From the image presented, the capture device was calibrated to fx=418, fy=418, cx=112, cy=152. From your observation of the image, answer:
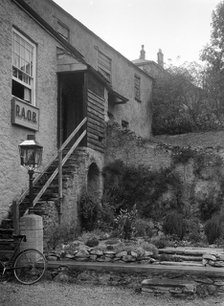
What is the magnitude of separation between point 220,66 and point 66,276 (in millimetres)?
17754

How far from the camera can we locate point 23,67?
12.5 m

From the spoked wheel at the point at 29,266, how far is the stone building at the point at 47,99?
2.41m

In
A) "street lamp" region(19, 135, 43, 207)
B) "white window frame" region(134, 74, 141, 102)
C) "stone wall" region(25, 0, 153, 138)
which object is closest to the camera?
"street lamp" region(19, 135, 43, 207)

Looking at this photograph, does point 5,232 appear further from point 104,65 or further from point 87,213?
point 104,65

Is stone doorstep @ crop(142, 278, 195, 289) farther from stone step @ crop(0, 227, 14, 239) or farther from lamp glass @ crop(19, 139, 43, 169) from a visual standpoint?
stone step @ crop(0, 227, 14, 239)

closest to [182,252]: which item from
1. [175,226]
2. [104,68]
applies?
[175,226]

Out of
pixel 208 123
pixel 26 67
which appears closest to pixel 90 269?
pixel 26 67

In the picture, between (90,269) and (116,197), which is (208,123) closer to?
(116,197)

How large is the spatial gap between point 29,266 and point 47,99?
21.8 feet

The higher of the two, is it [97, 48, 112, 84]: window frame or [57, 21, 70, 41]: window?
[57, 21, 70, 41]: window

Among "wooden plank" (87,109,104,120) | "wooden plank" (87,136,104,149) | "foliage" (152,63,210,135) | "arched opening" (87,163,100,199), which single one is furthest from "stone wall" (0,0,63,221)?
"foliage" (152,63,210,135)

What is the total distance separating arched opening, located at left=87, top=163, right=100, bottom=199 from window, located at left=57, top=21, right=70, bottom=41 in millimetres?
6592

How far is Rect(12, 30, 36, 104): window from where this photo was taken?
39.4ft

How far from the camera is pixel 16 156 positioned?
11688mm
